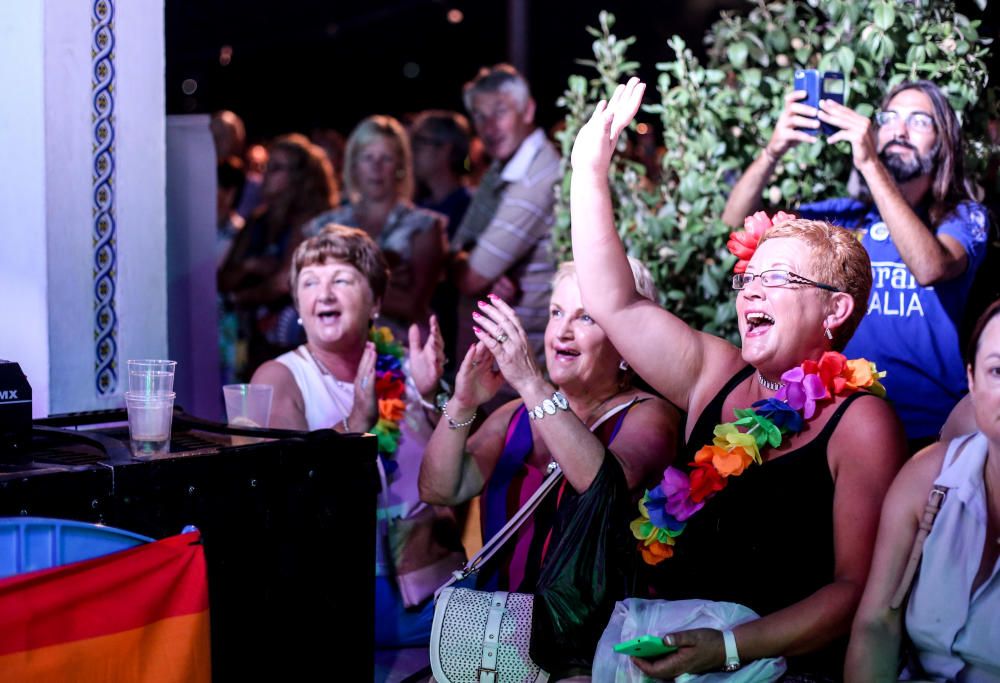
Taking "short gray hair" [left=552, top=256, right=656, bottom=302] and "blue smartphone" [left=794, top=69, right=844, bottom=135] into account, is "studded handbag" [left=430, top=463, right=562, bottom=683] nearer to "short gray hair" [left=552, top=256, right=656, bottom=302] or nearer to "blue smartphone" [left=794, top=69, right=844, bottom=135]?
"short gray hair" [left=552, top=256, right=656, bottom=302]

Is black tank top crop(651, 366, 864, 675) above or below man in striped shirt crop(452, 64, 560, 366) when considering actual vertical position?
below

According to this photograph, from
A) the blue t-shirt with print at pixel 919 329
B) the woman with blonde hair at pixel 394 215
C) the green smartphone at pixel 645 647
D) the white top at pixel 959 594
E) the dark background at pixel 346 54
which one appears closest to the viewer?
the white top at pixel 959 594

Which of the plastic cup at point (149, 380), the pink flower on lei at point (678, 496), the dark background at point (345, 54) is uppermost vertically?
the dark background at point (345, 54)

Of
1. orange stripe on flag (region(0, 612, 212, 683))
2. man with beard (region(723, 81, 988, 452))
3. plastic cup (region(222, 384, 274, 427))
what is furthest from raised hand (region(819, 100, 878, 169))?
orange stripe on flag (region(0, 612, 212, 683))

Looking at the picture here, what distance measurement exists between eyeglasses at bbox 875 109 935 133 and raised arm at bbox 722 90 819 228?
22cm

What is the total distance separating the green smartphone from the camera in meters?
2.18

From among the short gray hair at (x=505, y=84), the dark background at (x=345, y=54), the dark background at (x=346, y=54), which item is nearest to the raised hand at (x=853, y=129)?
the short gray hair at (x=505, y=84)

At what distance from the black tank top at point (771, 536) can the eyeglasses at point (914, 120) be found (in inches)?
49.9

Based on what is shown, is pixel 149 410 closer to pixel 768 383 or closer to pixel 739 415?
pixel 739 415

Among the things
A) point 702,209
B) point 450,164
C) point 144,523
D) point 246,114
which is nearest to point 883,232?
point 702,209

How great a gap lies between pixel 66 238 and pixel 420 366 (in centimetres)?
102

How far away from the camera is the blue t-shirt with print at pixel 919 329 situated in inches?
126

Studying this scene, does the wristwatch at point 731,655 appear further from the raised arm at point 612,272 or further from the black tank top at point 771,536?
the raised arm at point 612,272

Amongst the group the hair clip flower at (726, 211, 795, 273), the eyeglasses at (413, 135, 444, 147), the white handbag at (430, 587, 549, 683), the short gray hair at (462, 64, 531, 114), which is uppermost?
the short gray hair at (462, 64, 531, 114)
